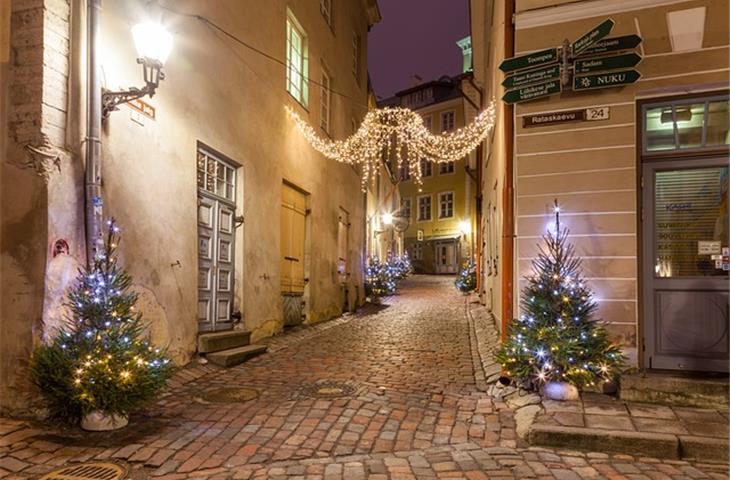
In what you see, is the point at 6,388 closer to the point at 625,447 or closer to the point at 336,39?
the point at 625,447

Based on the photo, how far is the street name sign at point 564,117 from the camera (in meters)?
5.79

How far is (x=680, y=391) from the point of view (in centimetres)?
488

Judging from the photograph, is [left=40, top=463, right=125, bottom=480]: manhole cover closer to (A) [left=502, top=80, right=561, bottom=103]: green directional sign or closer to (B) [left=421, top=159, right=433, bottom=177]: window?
(A) [left=502, top=80, right=561, bottom=103]: green directional sign

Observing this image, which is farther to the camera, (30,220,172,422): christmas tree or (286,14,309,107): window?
(286,14,309,107): window

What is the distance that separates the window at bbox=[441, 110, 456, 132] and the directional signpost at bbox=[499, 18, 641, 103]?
2974 cm

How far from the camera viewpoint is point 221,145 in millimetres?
7449

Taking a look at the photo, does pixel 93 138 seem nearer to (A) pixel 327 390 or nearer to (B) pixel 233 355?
(B) pixel 233 355

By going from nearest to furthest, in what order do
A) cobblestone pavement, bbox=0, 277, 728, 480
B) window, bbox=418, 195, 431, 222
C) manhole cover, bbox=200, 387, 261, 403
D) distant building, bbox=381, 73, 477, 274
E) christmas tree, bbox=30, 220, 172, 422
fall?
cobblestone pavement, bbox=0, 277, 728, 480 → christmas tree, bbox=30, 220, 172, 422 → manhole cover, bbox=200, 387, 261, 403 → distant building, bbox=381, 73, 477, 274 → window, bbox=418, 195, 431, 222

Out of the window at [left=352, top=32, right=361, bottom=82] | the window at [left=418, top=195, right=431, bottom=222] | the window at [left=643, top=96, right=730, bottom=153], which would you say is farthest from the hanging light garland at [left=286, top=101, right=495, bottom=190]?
the window at [left=418, top=195, right=431, bottom=222]

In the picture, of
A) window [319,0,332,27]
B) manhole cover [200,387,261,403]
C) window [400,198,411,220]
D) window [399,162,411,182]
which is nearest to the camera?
manhole cover [200,387,261,403]

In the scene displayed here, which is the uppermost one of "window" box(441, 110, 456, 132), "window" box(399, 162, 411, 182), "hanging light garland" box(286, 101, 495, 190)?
"window" box(441, 110, 456, 132)

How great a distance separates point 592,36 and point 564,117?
915 millimetres

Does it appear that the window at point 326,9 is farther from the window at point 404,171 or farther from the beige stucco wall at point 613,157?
the window at point 404,171

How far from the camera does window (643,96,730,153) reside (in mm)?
5484
